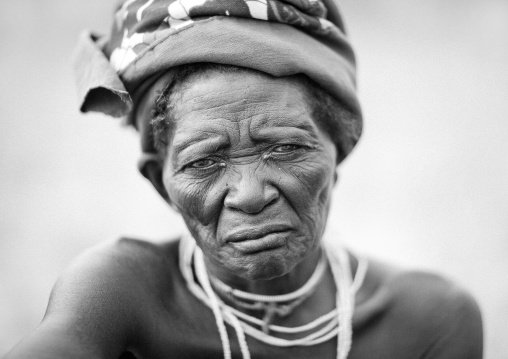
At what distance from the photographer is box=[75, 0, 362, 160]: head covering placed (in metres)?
2.17

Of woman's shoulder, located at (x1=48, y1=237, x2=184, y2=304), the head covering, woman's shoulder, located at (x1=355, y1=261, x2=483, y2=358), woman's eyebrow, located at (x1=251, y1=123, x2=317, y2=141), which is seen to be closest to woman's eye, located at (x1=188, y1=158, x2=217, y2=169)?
woman's eyebrow, located at (x1=251, y1=123, x2=317, y2=141)

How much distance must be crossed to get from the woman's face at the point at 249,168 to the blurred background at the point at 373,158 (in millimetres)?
2828

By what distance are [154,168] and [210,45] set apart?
1.70 ft

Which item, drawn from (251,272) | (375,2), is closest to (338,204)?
(375,2)

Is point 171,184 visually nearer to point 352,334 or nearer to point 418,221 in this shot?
point 352,334

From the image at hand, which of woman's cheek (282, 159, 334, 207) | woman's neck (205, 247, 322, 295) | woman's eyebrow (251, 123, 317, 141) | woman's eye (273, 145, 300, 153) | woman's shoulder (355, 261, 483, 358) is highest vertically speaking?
woman's eyebrow (251, 123, 317, 141)

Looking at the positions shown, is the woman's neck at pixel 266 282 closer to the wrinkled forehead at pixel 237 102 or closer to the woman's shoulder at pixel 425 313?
the woman's shoulder at pixel 425 313

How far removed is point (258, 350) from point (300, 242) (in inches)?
17.0

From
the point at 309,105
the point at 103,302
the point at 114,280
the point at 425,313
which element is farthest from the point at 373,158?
the point at 103,302

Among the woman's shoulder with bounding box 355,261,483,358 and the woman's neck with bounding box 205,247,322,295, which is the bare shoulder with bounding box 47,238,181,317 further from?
the woman's shoulder with bounding box 355,261,483,358

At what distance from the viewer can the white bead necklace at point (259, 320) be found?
7.95ft

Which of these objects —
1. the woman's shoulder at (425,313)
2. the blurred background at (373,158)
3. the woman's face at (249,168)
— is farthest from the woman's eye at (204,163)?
the blurred background at (373,158)

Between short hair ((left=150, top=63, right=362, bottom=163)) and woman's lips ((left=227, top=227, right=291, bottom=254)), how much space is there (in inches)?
15.8

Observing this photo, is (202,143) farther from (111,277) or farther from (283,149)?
(111,277)
